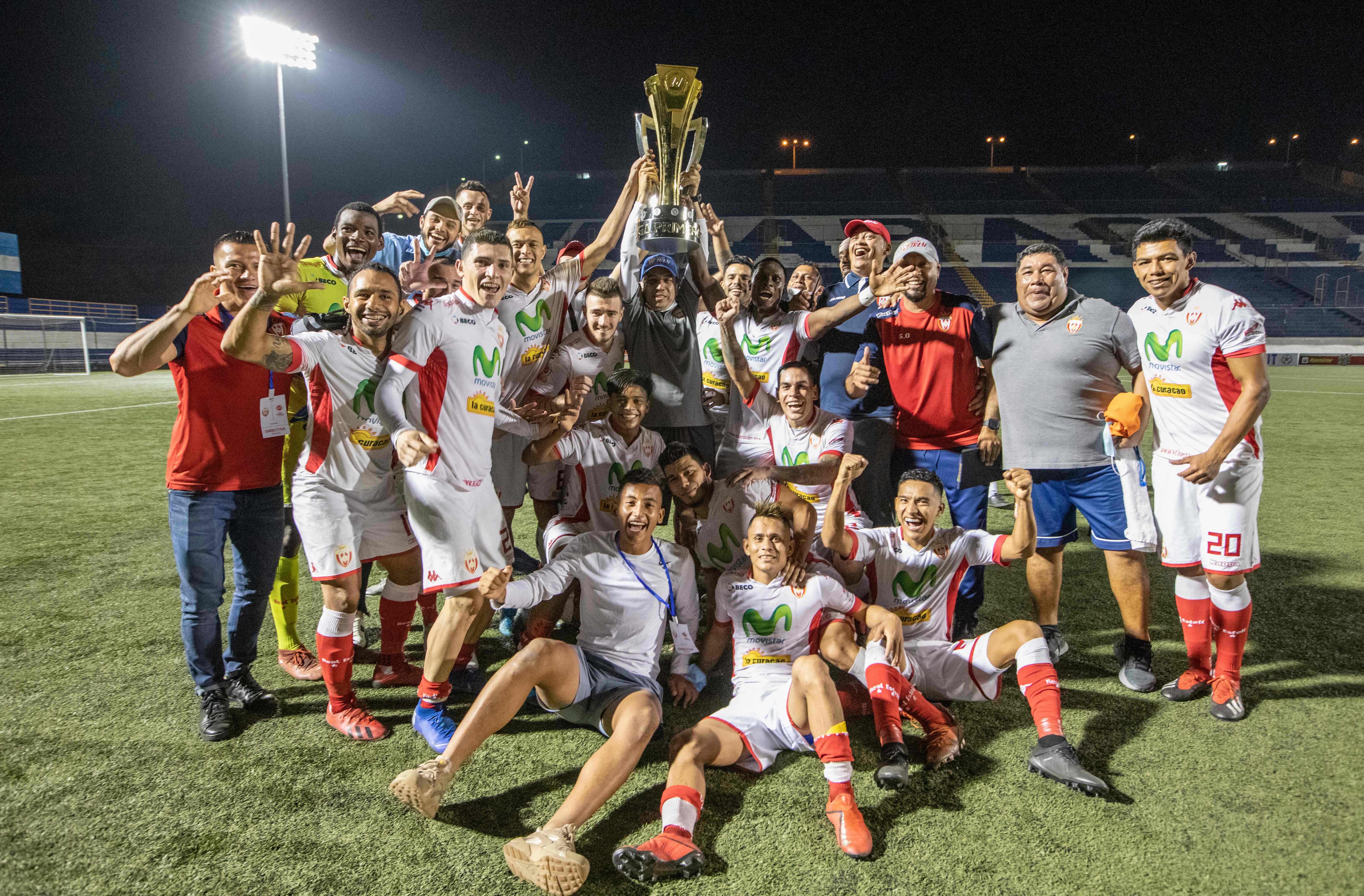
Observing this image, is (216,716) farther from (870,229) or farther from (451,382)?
(870,229)

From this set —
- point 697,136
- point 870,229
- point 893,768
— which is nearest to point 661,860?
point 893,768

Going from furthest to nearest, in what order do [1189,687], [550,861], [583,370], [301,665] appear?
[583,370], [301,665], [1189,687], [550,861]

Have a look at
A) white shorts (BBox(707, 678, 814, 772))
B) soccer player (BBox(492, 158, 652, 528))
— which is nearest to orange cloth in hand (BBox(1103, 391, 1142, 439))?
white shorts (BBox(707, 678, 814, 772))

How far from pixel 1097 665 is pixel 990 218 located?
134 feet

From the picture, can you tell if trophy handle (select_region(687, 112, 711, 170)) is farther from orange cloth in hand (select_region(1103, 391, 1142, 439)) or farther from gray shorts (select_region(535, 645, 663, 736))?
gray shorts (select_region(535, 645, 663, 736))

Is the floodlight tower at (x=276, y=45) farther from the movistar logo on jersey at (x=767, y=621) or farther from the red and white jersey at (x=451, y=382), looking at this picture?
the movistar logo on jersey at (x=767, y=621)

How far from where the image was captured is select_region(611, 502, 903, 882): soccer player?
2410 mm

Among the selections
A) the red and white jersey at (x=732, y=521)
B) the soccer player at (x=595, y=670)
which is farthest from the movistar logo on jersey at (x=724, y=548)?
the soccer player at (x=595, y=670)

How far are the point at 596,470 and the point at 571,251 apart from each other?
1.63 meters

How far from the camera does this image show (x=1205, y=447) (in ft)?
11.3

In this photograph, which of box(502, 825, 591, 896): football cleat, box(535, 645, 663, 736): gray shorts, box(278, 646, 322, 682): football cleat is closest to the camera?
box(502, 825, 591, 896): football cleat

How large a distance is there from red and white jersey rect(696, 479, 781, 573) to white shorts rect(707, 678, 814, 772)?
3.74 ft

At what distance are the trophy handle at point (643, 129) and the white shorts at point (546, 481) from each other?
200cm

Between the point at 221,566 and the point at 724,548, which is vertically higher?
the point at 221,566
